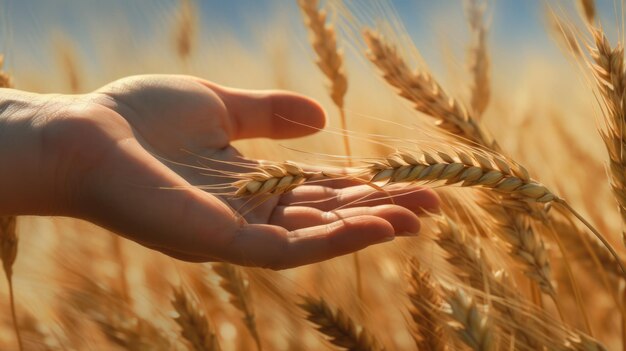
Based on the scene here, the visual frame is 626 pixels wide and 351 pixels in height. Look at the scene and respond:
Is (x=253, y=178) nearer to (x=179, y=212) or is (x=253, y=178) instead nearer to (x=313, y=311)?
(x=179, y=212)

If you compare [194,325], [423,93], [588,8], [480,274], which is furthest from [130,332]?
[588,8]

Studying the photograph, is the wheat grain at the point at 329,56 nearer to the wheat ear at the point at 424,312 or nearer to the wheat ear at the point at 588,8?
the wheat ear at the point at 588,8

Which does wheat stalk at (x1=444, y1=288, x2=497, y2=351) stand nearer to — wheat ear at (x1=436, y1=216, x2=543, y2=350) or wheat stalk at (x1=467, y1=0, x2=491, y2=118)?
wheat ear at (x1=436, y1=216, x2=543, y2=350)

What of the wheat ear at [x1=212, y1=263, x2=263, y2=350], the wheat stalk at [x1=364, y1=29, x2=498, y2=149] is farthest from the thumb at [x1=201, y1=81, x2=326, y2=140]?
the wheat ear at [x1=212, y1=263, x2=263, y2=350]

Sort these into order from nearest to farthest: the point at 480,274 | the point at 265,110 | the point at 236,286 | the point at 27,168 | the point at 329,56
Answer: the point at 480,274 < the point at 27,168 < the point at 236,286 < the point at 265,110 < the point at 329,56

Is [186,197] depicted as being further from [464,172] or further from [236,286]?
[464,172]

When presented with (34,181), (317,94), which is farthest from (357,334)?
(317,94)

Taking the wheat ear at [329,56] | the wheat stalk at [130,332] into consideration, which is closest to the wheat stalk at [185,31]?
the wheat ear at [329,56]
